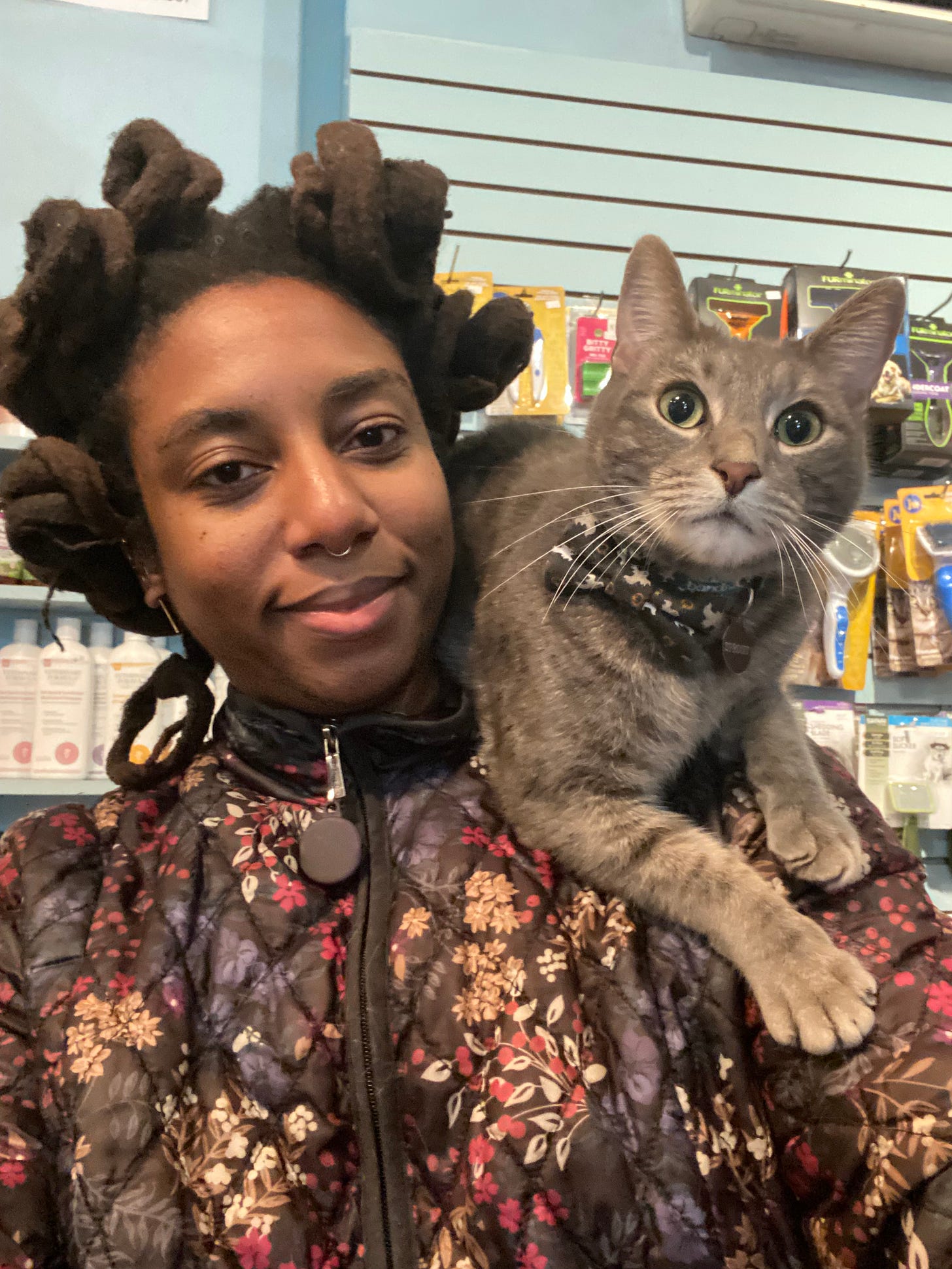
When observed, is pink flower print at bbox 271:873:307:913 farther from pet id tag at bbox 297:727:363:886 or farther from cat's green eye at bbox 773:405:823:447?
cat's green eye at bbox 773:405:823:447

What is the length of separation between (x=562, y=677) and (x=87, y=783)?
1.37 metres

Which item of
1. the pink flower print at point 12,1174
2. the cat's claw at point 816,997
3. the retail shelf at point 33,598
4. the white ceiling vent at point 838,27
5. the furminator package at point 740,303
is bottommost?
the retail shelf at point 33,598

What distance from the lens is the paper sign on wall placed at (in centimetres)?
213

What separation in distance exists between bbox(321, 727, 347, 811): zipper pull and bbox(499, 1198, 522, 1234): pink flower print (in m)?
0.35

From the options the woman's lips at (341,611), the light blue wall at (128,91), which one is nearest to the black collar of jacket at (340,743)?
the woman's lips at (341,611)

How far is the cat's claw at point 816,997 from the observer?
2.03 ft

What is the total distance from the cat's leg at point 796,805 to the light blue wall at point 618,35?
6.84 feet

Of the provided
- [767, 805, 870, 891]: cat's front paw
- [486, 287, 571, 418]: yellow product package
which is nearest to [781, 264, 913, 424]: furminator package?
[486, 287, 571, 418]: yellow product package

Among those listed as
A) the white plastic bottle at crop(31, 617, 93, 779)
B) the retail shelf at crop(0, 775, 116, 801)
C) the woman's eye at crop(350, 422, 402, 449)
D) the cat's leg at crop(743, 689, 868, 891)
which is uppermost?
the woman's eye at crop(350, 422, 402, 449)

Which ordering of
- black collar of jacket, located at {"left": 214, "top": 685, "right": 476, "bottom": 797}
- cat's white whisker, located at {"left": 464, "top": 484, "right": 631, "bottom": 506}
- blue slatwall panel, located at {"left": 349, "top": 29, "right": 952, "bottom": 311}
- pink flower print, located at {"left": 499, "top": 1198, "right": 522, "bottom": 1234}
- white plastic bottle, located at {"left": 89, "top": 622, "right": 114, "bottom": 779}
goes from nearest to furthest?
pink flower print, located at {"left": 499, "top": 1198, "right": 522, "bottom": 1234} < black collar of jacket, located at {"left": 214, "top": 685, "right": 476, "bottom": 797} < cat's white whisker, located at {"left": 464, "top": 484, "right": 631, "bottom": 506} < white plastic bottle, located at {"left": 89, "top": 622, "right": 114, "bottom": 779} < blue slatwall panel, located at {"left": 349, "top": 29, "right": 952, "bottom": 311}

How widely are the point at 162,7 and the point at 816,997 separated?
273 centimetres

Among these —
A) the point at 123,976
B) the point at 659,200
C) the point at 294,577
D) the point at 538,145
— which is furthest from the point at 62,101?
the point at 123,976

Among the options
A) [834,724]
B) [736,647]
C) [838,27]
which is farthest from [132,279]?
[838,27]

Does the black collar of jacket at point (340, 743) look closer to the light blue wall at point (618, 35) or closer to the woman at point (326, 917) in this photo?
the woman at point (326, 917)
